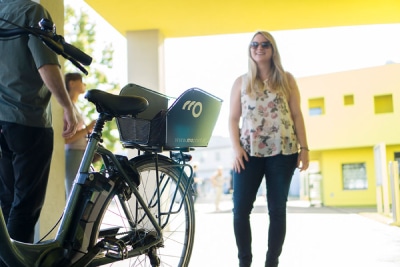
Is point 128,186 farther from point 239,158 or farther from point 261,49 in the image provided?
point 261,49

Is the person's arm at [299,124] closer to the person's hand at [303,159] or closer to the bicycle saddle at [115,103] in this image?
the person's hand at [303,159]

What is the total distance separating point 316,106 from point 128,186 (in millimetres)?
11500

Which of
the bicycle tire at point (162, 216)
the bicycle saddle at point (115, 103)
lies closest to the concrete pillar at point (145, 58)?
the bicycle tire at point (162, 216)

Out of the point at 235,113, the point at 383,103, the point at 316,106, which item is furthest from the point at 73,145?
the point at 316,106

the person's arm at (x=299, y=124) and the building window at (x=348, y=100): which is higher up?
the building window at (x=348, y=100)

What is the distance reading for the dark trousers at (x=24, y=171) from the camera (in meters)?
1.97

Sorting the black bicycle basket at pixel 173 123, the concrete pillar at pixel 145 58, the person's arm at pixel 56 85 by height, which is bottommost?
the black bicycle basket at pixel 173 123

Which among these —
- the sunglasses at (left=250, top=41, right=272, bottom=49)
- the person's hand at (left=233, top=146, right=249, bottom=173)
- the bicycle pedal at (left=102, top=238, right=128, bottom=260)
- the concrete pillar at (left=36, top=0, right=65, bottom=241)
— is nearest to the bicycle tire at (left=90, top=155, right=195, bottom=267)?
the bicycle pedal at (left=102, top=238, right=128, bottom=260)

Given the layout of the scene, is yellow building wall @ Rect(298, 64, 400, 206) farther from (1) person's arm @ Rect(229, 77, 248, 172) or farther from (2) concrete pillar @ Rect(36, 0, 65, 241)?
(2) concrete pillar @ Rect(36, 0, 65, 241)

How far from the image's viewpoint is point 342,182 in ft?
49.1

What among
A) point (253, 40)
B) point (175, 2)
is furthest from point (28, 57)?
point (175, 2)

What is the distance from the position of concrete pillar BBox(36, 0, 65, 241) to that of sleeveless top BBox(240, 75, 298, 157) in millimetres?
1427

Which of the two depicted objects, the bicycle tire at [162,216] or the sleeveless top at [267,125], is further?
the sleeveless top at [267,125]

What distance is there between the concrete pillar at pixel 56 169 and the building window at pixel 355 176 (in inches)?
372
